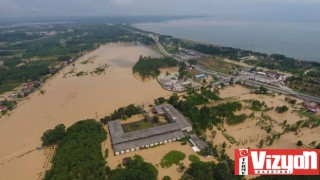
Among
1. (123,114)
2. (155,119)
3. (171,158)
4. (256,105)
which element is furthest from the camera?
(256,105)

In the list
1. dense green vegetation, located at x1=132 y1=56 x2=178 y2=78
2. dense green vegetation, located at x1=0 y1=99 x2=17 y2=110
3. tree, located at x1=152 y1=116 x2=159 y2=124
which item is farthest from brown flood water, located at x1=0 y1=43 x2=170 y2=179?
tree, located at x1=152 y1=116 x2=159 y2=124

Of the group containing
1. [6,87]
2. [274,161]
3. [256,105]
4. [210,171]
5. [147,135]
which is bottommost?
[210,171]

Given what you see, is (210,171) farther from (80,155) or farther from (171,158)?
(80,155)

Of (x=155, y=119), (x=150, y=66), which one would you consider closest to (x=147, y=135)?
(x=155, y=119)

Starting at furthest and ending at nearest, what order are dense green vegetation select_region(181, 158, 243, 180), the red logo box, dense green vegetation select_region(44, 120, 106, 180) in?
dense green vegetation select_region(44, 120, 106, 180) < dense green vegetation select_region(181, 158, 243, 180) < the red logo box

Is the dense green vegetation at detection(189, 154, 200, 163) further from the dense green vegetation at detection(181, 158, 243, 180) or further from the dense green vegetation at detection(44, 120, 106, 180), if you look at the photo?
the dense green vegetation at detection(44, 120, 106, 180)

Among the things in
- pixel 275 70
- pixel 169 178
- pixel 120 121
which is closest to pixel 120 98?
pixel 120 121

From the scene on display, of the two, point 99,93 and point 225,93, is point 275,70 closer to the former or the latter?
point 225,93
